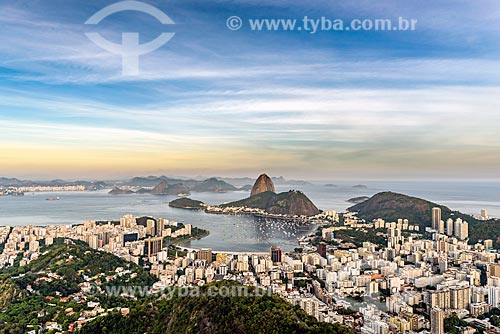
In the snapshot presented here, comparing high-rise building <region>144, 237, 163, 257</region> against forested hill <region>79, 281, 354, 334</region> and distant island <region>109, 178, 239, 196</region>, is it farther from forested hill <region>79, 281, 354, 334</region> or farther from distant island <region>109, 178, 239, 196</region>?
distant island <region>109, 178, 239, 196</region>

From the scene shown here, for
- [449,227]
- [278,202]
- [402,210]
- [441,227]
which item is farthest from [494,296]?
[278,202]

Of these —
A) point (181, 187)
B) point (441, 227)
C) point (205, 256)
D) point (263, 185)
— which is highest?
point (263, 185)

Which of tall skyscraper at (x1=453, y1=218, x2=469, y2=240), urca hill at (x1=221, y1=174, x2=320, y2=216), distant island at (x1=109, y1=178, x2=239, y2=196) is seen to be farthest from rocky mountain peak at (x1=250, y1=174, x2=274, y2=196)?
tall skyscraper at (x1=453, y1=218, x2=469, y2=240)

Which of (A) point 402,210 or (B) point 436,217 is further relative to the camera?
(A) point 402,210

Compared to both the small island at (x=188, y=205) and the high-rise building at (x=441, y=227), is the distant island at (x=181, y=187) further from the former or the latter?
the high-rise building at (x=441, y=227)

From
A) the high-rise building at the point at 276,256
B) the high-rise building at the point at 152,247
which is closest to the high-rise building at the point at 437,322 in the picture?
the high-rise building at the point at 276,256

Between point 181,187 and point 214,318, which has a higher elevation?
point 181,187

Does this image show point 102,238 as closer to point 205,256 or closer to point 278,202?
point 205,256

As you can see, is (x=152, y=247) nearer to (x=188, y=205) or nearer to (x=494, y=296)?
(x=494, y=296)

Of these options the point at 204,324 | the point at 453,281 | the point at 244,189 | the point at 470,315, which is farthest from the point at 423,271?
the point at 244,189

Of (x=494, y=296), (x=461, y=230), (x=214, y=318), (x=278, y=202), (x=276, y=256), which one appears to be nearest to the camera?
(x=214, y=318)

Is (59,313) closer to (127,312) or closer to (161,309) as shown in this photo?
(127,312)

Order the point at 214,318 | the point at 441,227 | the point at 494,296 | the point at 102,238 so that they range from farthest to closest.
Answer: the point at 441,227 → the point at 102,238 → the point at 494,296 → the point at 214,318
